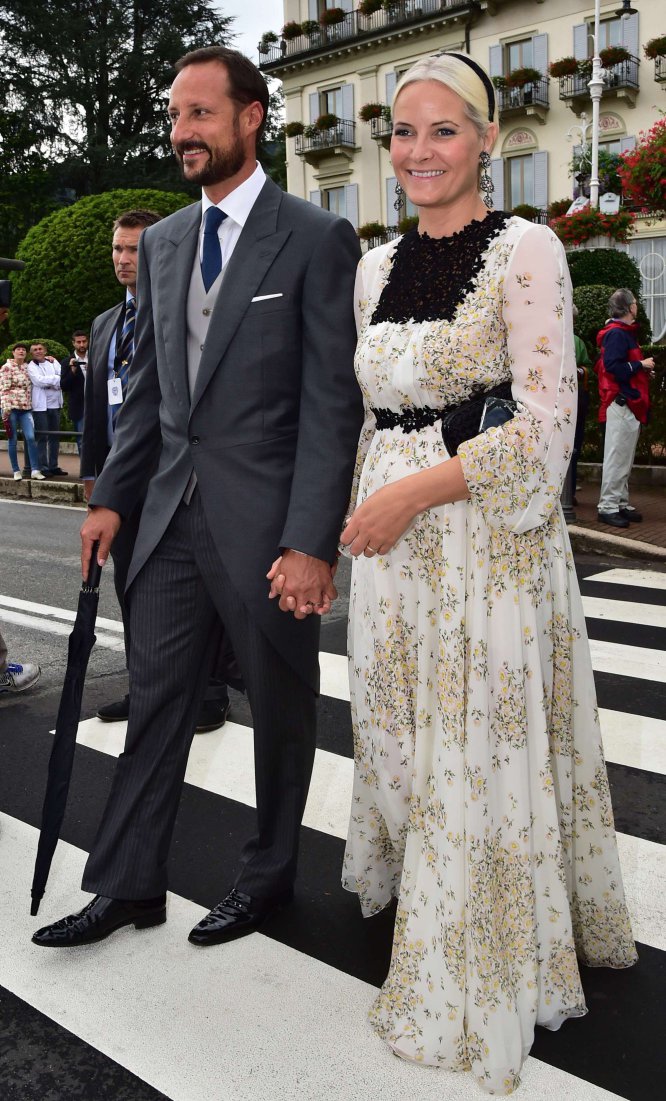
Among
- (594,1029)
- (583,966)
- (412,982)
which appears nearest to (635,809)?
(583,966)

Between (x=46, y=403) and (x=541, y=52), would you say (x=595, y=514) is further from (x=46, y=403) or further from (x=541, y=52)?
(x=541, y=52)

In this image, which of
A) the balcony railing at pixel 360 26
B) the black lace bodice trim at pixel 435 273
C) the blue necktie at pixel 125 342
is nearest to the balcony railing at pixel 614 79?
the balcony railing at pixel 360 26

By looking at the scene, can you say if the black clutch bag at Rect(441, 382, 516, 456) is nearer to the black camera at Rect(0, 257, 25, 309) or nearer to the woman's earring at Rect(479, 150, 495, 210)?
the woman's earring at Rect(479, 150, 495, 210)

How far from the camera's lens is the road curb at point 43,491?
12.6 m

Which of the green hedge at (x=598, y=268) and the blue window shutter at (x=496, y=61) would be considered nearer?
the green hedge at (x=598, y=268)

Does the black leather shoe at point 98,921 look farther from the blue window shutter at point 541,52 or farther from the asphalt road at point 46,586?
the blue window shutter at point 541,52

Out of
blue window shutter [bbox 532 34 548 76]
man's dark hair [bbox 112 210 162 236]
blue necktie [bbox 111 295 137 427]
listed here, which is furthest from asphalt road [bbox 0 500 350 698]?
blue window shutter [bbox 532 34 548 76]

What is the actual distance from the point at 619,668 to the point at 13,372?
1093cm

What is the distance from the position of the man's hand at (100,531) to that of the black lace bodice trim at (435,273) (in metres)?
0.86

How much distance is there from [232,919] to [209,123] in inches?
75.4

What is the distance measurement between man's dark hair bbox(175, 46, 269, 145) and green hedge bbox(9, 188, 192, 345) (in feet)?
63.8

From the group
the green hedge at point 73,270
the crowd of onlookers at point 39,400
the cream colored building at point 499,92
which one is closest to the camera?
the crowd of onlookers at point 39,400

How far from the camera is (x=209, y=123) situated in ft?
7.78

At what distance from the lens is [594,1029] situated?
2.25 meters
